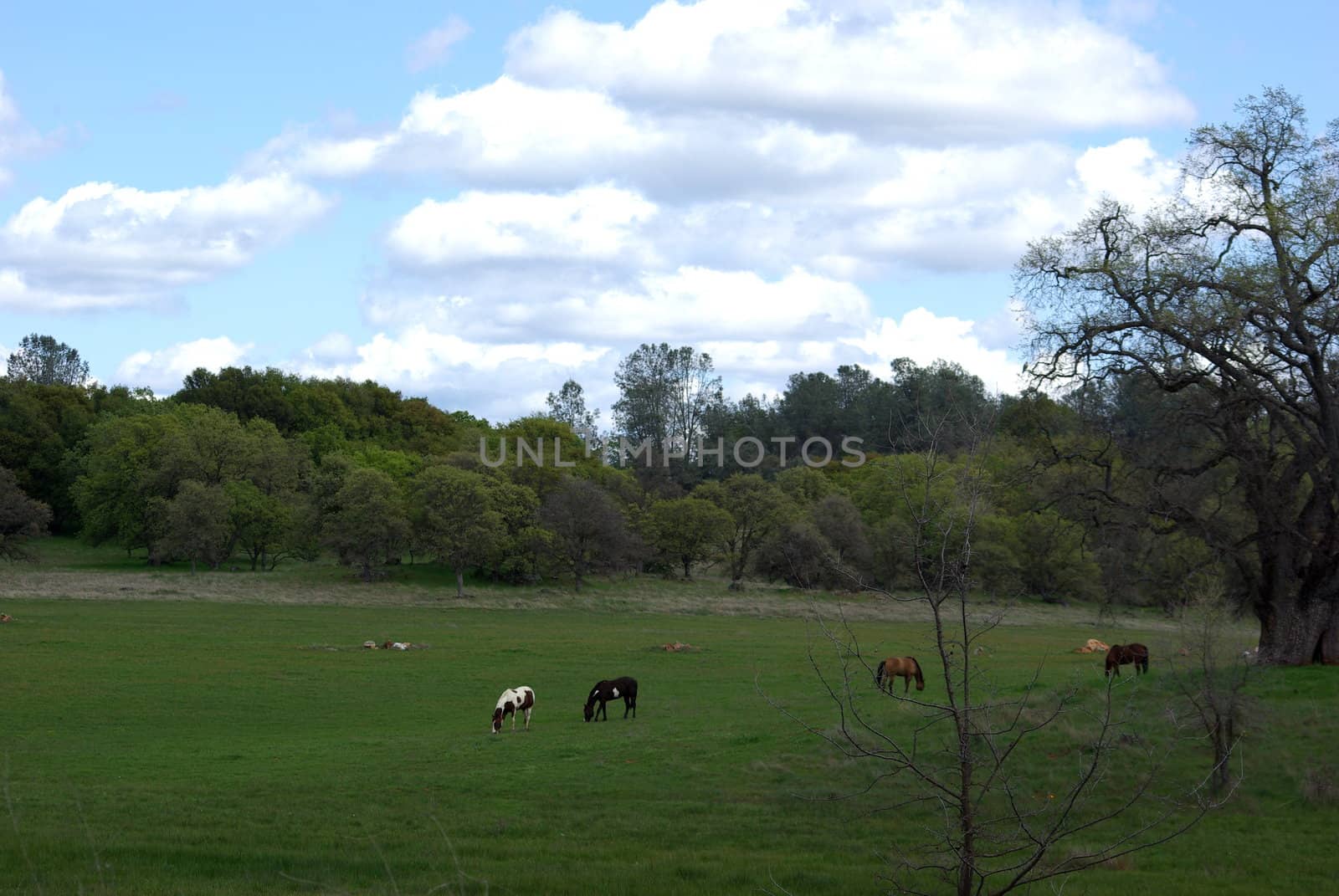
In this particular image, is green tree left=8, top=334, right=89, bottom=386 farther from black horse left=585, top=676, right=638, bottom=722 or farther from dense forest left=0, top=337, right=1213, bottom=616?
black horse left=585, top=676, right=638, bottom=722

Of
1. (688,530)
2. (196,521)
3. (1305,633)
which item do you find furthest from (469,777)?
(688,530)

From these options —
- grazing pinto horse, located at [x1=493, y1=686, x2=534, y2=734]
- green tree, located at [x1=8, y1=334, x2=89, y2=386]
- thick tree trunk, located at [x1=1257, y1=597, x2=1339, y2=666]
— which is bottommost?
grazing pinto horse, located at [x1=493, y1=686, x2=534, y2=734]

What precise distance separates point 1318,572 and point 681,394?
129 metres

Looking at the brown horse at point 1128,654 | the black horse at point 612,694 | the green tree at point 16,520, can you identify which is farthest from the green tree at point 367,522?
the brown horse at point 1128,654

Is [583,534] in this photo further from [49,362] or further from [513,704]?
[49,362]

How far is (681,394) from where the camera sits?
151 metres

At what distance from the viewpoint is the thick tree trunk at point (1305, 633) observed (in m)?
23.9

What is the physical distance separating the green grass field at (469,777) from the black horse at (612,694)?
29.0 inches

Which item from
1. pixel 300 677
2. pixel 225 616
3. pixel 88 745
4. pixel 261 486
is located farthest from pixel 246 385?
pixel 88 745

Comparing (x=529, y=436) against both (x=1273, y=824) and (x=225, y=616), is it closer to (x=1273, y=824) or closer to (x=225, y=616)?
(x=225, y=616)

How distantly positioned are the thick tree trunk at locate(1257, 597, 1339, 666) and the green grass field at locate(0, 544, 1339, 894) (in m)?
0.96

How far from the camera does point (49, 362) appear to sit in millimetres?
190000

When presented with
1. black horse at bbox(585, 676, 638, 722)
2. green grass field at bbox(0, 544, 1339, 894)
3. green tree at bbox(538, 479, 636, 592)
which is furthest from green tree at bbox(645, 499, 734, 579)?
black horse at bbox(585, 676, 638, 722)

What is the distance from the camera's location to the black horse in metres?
28.6
